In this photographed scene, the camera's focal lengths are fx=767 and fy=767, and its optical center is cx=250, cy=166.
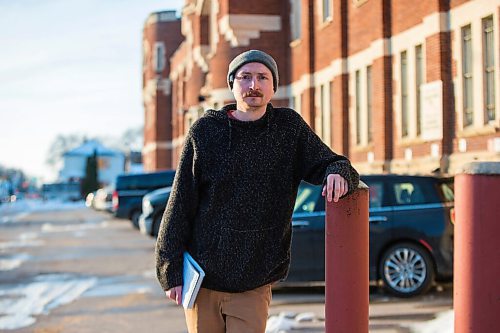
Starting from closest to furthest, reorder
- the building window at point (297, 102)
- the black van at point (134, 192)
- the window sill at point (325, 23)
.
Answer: the window sill at point (325, 23), the black van at point (134, 192), the building window at point (297, 102)

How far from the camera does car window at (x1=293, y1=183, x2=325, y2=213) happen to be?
1020 cm

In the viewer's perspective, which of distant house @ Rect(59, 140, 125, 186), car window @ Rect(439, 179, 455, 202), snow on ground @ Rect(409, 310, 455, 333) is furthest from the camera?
distant house @ Rect(59, 140, 125, 186)

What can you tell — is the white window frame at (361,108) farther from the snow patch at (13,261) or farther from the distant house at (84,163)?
the distant house at (84,163)

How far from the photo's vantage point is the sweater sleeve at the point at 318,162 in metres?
3.52

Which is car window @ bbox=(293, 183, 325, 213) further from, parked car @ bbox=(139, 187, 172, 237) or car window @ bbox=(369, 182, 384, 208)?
parked car @ bbox=(139, 187, 172, 237)

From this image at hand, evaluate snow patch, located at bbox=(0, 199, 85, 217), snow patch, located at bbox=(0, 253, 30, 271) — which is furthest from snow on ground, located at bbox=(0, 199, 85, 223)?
snow patch, located at bbox=(0, 253, 30, 271)

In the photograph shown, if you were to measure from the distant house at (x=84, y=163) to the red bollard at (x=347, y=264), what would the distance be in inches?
4420

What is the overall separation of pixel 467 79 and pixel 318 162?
38.3ft

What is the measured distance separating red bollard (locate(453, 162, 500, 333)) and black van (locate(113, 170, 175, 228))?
20.6 meters

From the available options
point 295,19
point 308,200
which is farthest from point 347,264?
point 295,19

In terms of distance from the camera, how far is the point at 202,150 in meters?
3.61

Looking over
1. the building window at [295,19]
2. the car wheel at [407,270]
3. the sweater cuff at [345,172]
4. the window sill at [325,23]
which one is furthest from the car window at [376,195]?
the building window at [295,19]

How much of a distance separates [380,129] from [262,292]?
14.8 metres

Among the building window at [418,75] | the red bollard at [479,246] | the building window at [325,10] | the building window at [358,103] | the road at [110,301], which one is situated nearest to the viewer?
the red bollard at [479,246]
